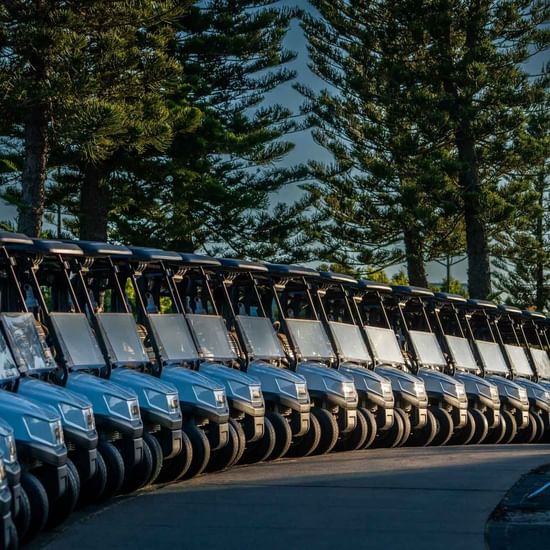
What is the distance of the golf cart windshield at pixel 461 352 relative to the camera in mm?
19341

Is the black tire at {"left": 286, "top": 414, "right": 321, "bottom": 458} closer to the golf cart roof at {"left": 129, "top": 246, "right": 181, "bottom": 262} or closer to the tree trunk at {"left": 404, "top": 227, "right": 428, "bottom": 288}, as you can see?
the golf cart roof at {"left": 129, "top": 246, "right": 181, "bottom": 262}

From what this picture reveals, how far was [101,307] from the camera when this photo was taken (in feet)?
41.7

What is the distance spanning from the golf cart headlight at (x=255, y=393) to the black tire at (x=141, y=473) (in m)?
2.23

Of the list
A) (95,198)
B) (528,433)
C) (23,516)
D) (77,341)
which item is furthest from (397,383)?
(95,198)

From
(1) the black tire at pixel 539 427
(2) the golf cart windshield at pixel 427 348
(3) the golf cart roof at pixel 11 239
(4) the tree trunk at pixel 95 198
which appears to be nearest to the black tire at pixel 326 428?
(2) the golf cart windshield at pixel 427 348

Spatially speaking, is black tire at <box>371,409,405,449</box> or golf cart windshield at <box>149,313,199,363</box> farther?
black tire at <box>371,409,405,449</box>

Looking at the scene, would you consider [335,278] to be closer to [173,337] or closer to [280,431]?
Result: [280,431]

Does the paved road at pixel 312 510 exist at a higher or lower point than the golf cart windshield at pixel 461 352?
higher

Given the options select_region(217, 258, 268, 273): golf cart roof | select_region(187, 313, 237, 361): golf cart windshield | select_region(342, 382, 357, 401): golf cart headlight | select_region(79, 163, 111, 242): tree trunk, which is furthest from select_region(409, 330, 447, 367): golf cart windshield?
select_region(79, 163, 111, 242): tree trunk

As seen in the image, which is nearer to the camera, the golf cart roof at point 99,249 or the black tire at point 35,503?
the black tire at point 35,503

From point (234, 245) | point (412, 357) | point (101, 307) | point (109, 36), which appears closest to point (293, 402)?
point (101, 307)

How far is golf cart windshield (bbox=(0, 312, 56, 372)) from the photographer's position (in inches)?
368

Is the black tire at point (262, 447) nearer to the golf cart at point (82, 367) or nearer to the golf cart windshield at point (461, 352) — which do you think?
the golf cart at point (82, 367)

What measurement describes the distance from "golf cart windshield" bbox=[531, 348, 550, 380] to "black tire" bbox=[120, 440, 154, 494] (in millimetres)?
13547
